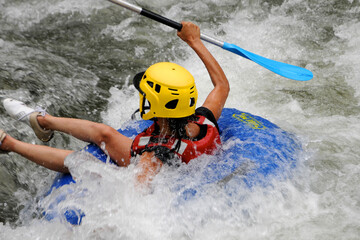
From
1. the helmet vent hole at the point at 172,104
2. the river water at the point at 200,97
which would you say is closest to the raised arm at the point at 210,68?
the helmet vent hole at the point at 172,104

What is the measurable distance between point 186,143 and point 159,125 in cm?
21

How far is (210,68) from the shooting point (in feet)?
11.0

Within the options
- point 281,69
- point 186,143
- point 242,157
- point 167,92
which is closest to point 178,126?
point 186,143

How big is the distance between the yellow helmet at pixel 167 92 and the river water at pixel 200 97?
374 millimetres

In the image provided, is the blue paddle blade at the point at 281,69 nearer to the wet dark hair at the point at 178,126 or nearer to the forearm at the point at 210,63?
the forearm at the point at 210,63

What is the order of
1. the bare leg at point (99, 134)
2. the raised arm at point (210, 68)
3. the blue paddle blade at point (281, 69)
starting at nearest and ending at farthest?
the bare leg at point (99, 134)
the raised arm at point (210, 68)
the blue paddle blade at point (281, 69)

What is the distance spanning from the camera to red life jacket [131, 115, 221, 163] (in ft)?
9.38

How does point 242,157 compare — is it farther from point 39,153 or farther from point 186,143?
point 39,153

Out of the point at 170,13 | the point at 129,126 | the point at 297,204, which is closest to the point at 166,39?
the point at 170,13

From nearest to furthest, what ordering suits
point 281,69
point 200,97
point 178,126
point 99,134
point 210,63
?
point 178,126, point 99,134, point 210,63, point 281,69, point 200,97

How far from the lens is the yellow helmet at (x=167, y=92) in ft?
8.94

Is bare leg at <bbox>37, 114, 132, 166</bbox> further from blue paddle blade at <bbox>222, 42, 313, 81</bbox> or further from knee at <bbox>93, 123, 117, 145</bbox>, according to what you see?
blue paddle blade at <bbox>222, 42, 313, 81</bbox>

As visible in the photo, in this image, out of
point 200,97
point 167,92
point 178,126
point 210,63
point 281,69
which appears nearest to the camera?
point 167,92

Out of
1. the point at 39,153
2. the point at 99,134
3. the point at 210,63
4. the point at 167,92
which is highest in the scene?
the point at 167,92
